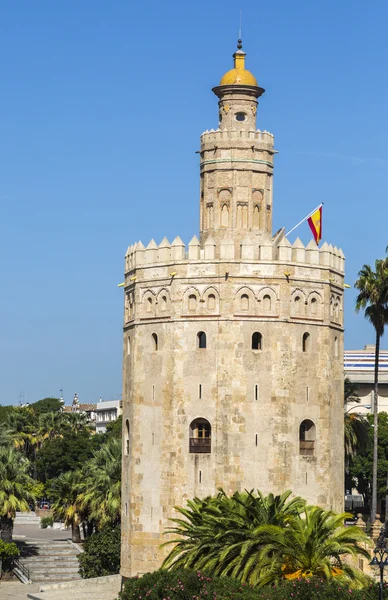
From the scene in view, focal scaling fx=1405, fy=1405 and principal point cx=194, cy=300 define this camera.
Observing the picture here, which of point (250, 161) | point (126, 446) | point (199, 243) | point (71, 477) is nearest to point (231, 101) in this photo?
point (250, 161)

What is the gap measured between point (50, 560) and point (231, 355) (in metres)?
28.6

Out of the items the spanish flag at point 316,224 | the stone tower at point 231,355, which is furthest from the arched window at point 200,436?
the spanish flag at point 316,224

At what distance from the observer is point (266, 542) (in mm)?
45781

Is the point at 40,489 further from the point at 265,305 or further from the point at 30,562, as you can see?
the point at 265,305

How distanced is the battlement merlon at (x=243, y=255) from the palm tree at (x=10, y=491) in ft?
78.6

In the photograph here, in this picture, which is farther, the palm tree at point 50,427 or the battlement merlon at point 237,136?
the palm tree at point 50,427

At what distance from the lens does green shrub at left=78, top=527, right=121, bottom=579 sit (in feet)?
220

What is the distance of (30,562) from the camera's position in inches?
3002

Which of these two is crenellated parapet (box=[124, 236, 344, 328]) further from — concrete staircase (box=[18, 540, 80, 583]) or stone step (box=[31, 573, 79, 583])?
concrete staircase (box=[18, 540, 80, 583])

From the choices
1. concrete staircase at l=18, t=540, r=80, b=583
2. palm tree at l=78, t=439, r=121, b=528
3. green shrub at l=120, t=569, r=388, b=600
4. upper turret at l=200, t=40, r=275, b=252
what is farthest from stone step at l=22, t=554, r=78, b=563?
green shrub at l=120, t=569, r=388, b=600

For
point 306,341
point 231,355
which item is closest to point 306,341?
point 306,341

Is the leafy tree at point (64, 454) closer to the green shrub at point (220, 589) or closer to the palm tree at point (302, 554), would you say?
the green shrub at point (220, 589)

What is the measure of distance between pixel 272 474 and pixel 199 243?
9.28m

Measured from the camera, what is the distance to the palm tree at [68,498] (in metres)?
78.5
